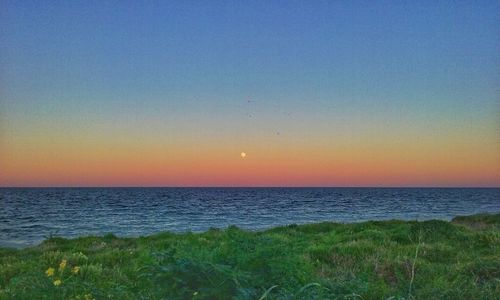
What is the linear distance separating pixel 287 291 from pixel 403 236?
12.6m

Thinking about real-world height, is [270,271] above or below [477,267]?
above

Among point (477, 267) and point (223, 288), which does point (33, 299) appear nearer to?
point (223, 288)

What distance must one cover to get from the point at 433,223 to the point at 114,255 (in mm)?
12162

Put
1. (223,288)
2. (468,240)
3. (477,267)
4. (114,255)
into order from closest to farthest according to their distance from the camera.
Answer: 1. (223,288)
2. (477,267)
3. (114,255)
4. (468,240)

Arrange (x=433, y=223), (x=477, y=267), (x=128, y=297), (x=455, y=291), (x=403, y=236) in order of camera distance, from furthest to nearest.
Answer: (x=433, y=223) < (x=403, y=236) < (x=477, y=267) < (x=455, y=291) < (x=128, y=297)

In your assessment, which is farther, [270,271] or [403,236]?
[403,236]

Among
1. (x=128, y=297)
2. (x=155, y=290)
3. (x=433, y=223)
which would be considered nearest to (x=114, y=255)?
(x=128, y=297)

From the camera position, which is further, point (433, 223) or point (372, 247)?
point (433, 223)

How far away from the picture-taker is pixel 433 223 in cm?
1959

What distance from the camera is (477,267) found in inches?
400

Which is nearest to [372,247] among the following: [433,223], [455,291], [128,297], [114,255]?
[455,291]

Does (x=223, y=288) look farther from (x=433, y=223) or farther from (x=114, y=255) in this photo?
(x=433, y=223)

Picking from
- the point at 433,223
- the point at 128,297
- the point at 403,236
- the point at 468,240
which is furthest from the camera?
the point at 433,223

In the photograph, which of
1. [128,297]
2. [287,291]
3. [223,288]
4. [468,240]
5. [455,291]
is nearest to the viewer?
[223,288]
